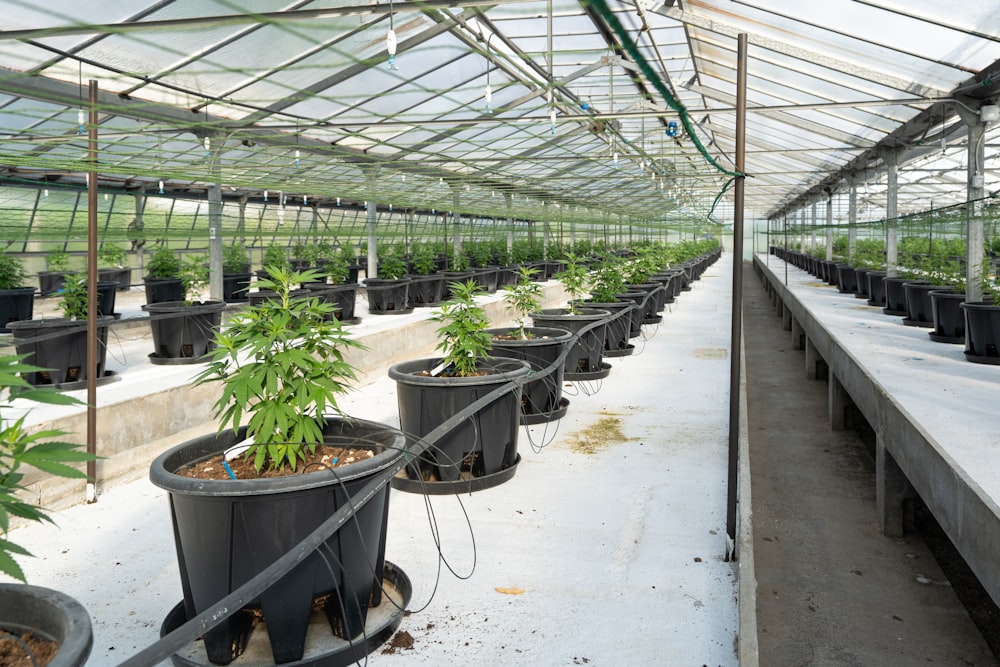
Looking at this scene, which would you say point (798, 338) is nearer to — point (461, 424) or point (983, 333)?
point (983, 333)

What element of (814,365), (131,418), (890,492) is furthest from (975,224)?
(131,418)

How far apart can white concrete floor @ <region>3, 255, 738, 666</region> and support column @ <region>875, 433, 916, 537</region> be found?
3.02 feet

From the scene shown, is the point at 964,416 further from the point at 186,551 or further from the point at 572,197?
the point at 572,197

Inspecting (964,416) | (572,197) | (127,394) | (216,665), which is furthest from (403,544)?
(572,197)

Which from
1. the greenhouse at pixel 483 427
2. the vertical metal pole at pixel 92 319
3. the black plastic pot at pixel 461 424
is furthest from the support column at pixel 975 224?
the vertical metal pole at pixel 92 319

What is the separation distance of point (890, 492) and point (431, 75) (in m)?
7.84

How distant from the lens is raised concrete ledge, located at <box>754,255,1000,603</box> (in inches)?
110

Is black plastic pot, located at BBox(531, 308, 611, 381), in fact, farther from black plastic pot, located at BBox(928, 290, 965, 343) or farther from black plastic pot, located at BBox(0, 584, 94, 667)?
black plastic pot, located at BBox(0, 584, 94, 667)

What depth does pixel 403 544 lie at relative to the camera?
3.42 m

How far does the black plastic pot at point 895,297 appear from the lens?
10.8 metres

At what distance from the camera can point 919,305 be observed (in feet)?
30.8

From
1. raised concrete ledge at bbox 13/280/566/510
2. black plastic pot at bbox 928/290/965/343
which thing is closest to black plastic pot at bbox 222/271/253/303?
raised concrete ledge at bbox 13/280/566/510

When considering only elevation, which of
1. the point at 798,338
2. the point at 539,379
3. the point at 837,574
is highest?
the point at 539,379

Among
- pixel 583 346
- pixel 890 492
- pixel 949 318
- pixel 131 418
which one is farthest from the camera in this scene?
pixel 949 318
